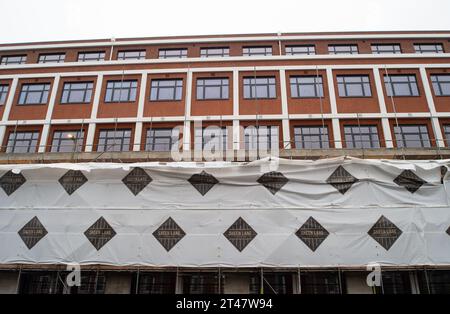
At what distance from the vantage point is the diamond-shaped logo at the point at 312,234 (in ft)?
33.4

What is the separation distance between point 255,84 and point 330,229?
13194 mm

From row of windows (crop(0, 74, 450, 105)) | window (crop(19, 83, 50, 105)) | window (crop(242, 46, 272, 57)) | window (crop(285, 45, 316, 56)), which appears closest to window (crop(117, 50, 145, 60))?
row of windows (crop(0, 74, 450, 105))

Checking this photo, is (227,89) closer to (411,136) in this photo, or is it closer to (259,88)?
(259,88)

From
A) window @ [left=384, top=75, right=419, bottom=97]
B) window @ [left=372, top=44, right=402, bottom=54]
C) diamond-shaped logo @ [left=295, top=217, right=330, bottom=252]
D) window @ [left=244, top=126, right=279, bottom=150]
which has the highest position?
window @ [left=372, top=44, right=402, bottom=54]

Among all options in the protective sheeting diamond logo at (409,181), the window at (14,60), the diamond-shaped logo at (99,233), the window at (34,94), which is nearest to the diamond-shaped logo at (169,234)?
the diamond-shaped logo at (99,233)

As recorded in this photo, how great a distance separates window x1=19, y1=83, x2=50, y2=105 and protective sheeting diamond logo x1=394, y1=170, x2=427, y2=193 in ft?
73.3

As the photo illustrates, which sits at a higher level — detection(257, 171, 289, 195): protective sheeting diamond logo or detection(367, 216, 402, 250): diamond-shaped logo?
→ detection(257, 171, 289, 195): protective sheeting diamond logo

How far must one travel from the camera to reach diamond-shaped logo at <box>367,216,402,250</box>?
10.0 metres

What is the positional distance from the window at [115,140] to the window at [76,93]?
309cm

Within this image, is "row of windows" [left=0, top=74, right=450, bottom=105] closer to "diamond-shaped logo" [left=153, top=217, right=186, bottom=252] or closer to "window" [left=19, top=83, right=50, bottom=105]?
"window" [left=19, top=83, right=50, bottom=105]

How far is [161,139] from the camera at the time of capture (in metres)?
20.2

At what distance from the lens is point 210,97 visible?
2139 cm
